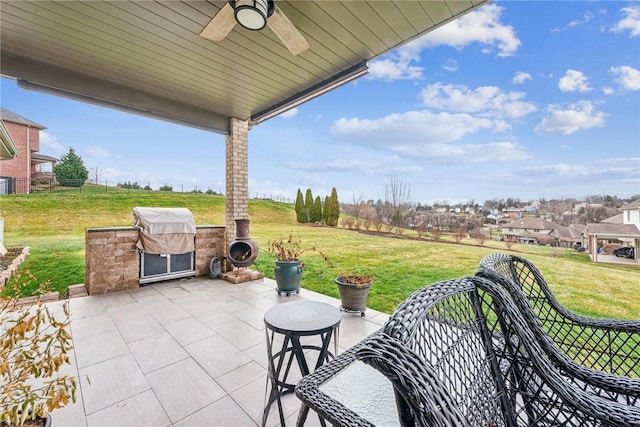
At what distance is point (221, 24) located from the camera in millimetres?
2273

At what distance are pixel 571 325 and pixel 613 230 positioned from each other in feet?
6.59

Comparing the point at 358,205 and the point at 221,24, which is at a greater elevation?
the point at 221,24

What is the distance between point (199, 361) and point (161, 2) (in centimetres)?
329

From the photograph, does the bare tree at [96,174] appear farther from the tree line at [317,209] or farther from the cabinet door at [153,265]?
the tree line at [317,209]

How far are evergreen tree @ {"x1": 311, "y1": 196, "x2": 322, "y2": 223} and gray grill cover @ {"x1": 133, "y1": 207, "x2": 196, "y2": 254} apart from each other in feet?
18.2

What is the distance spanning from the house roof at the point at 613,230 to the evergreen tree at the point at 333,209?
674 centimetres

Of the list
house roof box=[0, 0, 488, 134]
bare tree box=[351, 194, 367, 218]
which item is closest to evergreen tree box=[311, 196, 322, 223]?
bare tree box=[351, 194, 367, 218]

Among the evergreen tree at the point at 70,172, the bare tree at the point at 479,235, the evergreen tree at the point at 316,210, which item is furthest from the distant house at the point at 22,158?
the bare tree at the point at 479,235

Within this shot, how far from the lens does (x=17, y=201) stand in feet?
20.9

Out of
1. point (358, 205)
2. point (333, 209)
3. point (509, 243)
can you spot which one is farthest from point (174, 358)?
point (333, 209)

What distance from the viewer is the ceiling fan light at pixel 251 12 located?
2002 mm

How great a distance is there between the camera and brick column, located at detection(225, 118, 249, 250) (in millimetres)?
5203

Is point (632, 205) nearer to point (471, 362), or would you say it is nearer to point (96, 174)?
point (471, 362)

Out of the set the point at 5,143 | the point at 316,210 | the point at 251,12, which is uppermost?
the point at 251,12
